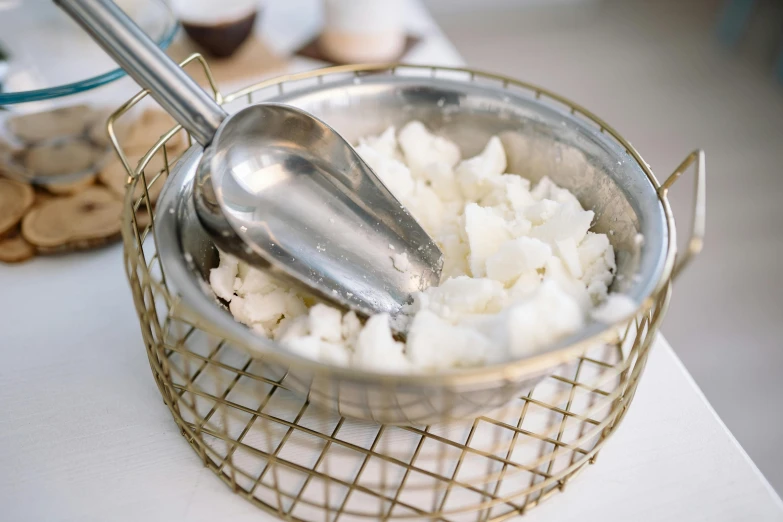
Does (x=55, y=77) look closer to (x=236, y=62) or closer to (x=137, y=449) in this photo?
(x=236, y=62)

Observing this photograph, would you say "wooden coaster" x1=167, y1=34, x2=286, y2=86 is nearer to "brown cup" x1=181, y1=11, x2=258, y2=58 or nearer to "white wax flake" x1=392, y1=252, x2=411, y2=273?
"brown cup" x1=181, y1=11, x2=258, y2=58

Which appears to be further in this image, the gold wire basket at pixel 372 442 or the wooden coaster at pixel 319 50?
the wooden coaster at pixel 319 50

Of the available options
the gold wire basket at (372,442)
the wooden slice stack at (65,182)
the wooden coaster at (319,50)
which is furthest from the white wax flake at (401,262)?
the wooden coaster at (319,50)

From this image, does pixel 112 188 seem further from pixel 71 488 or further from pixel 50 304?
pixel 71 488

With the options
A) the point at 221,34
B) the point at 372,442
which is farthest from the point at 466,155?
the point at 221,34

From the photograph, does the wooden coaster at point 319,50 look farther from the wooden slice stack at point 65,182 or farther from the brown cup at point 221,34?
the wooden slice stack at point 65,182
